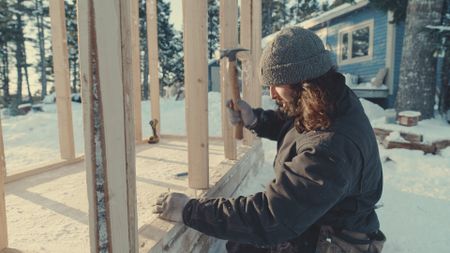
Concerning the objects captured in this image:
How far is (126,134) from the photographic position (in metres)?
1.25

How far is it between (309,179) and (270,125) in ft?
3.29

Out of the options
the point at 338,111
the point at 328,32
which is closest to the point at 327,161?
the point at 338,111

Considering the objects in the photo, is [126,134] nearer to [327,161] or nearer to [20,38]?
[327,161]

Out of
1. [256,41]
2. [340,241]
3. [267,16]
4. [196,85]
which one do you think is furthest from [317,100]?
[267,16]

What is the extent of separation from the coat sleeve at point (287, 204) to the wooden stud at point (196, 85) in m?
0.86

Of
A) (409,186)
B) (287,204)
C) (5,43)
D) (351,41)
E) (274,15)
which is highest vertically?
(274,15)

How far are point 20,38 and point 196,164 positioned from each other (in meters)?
22.2

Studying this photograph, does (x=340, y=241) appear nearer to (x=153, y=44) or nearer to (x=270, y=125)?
(x=270, y=125)

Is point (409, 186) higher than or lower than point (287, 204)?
lower

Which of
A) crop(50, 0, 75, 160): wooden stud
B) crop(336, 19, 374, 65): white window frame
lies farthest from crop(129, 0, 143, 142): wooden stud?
crop(336, 19, 374, 65): white window frame

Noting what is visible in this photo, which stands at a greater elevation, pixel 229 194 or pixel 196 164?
pixel 196 164

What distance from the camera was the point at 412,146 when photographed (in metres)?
5.49

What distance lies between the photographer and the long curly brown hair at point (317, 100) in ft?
4.57

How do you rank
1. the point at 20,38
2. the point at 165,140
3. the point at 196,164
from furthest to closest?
the point at 20,38 → the point at 165,140 → the point at 196,164
